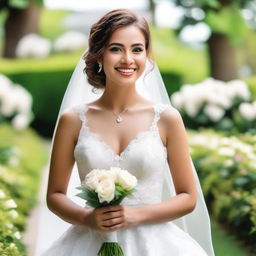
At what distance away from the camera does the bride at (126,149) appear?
311cm

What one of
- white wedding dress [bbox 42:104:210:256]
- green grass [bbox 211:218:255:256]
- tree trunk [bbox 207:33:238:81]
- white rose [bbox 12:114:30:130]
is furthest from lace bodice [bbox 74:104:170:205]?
tree trunk [bbox 207:33:238:81]

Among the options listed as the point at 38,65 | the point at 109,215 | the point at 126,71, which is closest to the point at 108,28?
the point at 126,71

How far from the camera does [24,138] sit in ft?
36.1

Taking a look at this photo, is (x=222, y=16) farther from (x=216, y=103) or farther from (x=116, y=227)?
(x=116, y=227)

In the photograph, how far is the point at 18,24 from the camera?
16.8 metres

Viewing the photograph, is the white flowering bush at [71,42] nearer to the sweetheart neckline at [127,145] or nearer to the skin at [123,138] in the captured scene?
the skin at [123,138]

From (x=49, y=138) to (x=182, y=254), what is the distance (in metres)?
11.0

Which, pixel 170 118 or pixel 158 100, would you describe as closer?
pixel 170 118

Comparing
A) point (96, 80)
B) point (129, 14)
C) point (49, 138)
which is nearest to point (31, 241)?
point (96, 80)

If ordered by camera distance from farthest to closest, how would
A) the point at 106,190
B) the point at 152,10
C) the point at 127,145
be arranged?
the point at 152,10
the point at 127,145
the point at 106,190

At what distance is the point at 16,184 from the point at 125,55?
12.9 feet

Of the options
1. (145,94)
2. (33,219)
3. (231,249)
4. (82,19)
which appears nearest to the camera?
(145,94)

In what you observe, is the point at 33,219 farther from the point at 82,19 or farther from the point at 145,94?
the point at 82,19

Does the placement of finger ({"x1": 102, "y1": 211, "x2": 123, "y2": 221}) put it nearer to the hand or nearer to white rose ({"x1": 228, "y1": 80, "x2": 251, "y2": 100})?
the hand
